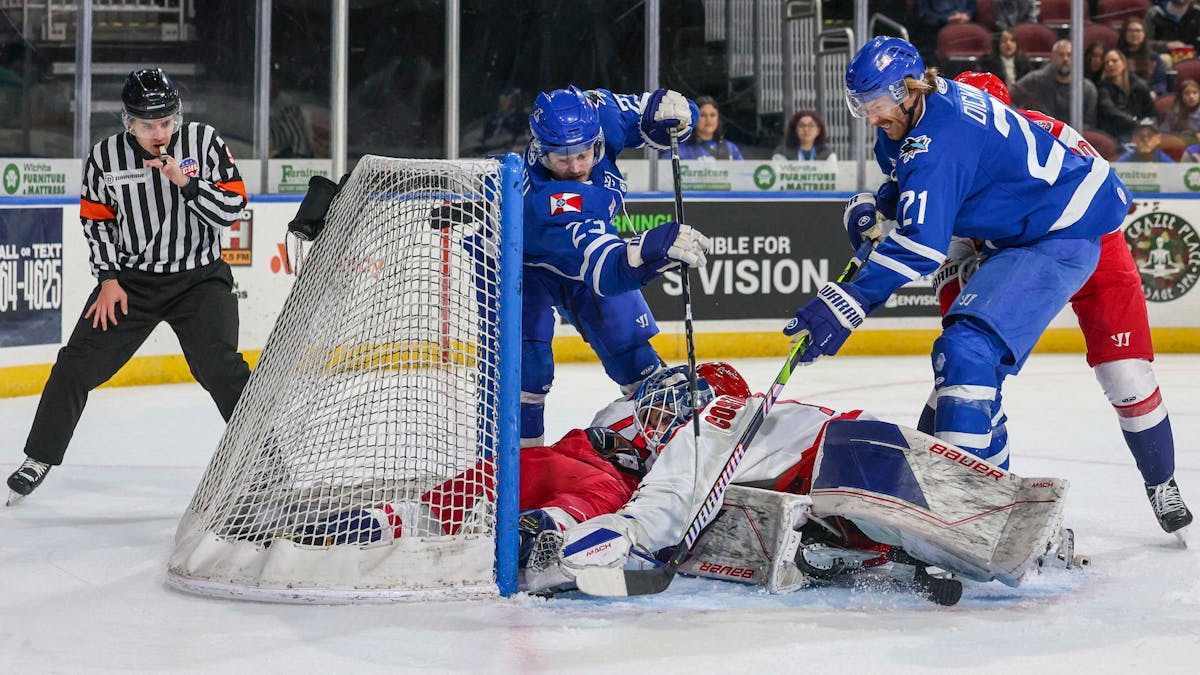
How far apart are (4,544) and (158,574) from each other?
51cm

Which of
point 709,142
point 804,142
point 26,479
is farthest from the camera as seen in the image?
point 804,142

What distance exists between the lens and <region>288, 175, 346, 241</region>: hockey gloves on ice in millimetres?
3252

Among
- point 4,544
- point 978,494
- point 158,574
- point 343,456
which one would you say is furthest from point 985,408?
point 4,544

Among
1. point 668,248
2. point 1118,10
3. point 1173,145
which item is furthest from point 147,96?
point 1118,10

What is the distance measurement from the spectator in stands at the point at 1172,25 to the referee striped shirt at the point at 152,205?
5.95m

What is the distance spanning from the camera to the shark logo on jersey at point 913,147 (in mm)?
3086

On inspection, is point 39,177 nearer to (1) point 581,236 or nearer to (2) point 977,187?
(1) point 581,236

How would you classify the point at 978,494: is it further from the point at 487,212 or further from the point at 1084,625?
the point at 487,212

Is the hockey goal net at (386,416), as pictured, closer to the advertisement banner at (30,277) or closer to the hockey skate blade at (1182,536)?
the hockey skate blade at (1182,536)

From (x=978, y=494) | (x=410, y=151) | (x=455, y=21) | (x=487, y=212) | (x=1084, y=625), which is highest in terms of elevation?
(x=455, y=21)

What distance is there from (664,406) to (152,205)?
62.1 inches

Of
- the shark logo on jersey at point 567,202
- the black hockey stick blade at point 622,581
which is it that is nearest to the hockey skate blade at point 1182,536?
the black hockey stick blade at point 622,581

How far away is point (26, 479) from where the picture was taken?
3.82m

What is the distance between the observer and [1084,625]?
2.76 meters
